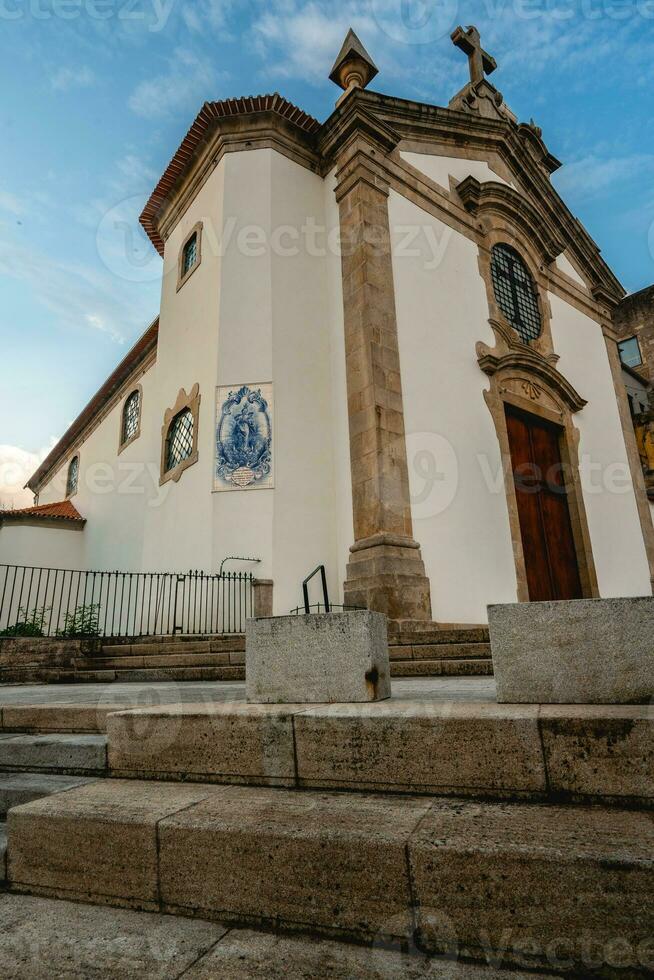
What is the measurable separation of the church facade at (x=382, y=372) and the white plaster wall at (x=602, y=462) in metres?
0.06

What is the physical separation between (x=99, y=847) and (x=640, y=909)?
1.66 m

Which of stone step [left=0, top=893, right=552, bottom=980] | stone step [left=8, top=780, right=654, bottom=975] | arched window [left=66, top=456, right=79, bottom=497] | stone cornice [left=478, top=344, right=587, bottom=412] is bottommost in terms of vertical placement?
stone step [left=0, top=893, right=552, bottom=980]

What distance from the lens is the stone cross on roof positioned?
1391 centimetres

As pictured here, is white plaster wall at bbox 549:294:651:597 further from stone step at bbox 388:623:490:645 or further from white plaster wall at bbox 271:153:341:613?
stone step at bbox 388:623:490:645

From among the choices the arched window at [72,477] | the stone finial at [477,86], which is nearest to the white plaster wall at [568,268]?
the stone finial at [477,86]

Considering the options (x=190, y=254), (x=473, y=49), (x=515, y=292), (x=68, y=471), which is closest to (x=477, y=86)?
(x=473, y=49)

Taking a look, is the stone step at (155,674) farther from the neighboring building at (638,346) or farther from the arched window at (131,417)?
the neighboring building at (638,346)

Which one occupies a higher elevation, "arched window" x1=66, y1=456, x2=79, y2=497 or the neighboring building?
the neighboring building

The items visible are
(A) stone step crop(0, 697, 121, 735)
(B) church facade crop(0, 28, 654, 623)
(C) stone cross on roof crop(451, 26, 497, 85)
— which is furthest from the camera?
(C) stone cross on roof crop(451, 26, 497, 85)

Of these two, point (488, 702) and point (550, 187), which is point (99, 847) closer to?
point (488, 702)

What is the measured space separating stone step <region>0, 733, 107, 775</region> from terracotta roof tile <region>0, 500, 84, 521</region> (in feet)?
47.1

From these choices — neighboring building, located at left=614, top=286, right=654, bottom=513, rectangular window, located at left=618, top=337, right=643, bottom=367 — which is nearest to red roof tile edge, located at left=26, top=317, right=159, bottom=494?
neighboring building, located at left=614, top=286, right=654, bottom=513

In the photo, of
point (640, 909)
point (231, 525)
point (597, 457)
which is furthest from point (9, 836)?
point (597, 457)

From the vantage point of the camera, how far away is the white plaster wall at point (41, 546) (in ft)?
51.0
